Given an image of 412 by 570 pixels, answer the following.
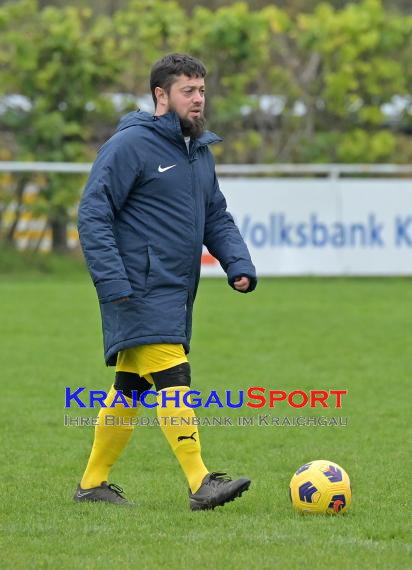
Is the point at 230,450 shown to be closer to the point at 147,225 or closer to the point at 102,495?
the point at 102,495

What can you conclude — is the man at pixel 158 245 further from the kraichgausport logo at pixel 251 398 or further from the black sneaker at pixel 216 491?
the kraichgausport logo at pixel 251 398

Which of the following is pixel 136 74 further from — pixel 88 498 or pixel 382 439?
pixel 88 498

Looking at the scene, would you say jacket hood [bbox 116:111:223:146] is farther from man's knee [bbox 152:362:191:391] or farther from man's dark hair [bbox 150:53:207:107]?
man's knee [bbox 152:362:191:391]

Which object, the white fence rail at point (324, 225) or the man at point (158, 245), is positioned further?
the white fence rail at point (324, 225)

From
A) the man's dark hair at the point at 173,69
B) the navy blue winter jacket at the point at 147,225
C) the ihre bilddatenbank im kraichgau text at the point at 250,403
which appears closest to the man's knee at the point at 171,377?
the navy blue winter jacket at the point at 147,225

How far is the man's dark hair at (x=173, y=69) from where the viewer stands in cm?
546

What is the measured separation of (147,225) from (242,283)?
1.81 feet

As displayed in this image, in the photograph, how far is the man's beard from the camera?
217 inches

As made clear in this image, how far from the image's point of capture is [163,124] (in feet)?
18.1

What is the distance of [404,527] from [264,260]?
39.9 ft

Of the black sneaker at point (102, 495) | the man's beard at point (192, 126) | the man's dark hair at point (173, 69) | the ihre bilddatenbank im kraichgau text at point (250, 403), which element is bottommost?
the black sneaker at point (102, 495)

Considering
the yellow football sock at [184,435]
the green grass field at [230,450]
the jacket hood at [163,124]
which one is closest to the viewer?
the green grass field at [230,450]

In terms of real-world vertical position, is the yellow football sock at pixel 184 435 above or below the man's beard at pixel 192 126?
below

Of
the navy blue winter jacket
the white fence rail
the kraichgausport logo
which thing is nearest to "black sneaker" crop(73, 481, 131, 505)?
the navy blue winter jacket
